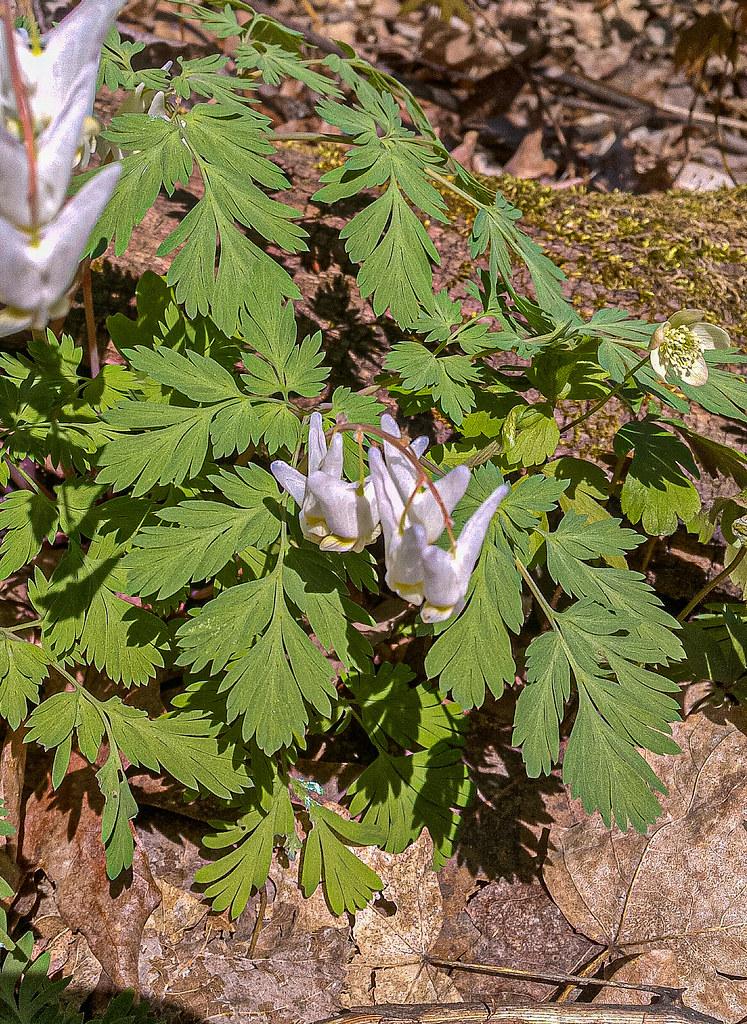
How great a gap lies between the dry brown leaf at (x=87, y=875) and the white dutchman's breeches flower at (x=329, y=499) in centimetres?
142

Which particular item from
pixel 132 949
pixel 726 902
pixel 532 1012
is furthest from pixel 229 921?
pixel 726 902

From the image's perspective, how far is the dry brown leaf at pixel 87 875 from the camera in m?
2.51

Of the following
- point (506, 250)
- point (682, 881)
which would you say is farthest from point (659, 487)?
point (682, 881)

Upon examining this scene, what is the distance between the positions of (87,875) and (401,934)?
1040 millimetres

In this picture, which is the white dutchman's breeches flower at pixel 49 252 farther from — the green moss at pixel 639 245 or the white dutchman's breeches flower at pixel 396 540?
the green moss at pixel 639 245

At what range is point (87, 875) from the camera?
8.71ft

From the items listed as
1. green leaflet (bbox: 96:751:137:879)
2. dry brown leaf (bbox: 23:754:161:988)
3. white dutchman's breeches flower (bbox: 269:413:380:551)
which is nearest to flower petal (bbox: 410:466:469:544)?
white dutchman's breeches flower (bbox: 269:413:380:551)

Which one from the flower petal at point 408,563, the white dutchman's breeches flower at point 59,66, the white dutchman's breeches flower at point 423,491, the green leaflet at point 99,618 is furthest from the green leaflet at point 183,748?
the white dutchman's breeches flower at point 59,66

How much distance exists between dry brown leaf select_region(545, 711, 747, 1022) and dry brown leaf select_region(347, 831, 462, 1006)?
42cm

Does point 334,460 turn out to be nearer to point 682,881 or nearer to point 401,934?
point 401,934

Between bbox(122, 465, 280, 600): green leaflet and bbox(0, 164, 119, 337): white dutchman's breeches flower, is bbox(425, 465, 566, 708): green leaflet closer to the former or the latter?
bbox(122, 465, 280, 600): green leaflet

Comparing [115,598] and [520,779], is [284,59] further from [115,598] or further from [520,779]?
[520,779]

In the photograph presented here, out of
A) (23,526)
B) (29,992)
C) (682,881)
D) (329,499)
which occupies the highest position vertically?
(329,499)

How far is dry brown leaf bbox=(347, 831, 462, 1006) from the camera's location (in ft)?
8.25
